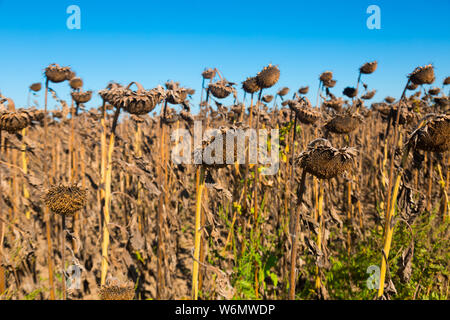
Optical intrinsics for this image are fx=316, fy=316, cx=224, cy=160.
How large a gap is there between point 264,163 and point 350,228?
71.3 inches

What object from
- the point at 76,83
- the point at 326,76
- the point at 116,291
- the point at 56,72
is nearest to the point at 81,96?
the point at 76,83

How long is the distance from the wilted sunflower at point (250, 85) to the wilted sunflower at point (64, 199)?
279 centimetres

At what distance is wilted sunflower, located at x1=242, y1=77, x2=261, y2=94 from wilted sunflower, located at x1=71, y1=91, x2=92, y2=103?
2472 mm

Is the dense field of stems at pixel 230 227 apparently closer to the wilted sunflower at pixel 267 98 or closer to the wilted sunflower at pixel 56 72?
the wilted sunflower at pixel 56 72

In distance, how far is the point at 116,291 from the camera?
223 centimetres

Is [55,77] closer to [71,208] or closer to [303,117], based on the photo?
[71,208]

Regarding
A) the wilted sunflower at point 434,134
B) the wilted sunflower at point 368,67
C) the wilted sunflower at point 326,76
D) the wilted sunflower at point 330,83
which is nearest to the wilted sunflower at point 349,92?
the wilted sunflower at point 330,83

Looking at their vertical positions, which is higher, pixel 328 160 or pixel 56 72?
pixel 56 72

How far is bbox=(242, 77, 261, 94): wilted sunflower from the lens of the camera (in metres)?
4.39

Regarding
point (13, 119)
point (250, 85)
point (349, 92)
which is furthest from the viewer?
point (349, 92)

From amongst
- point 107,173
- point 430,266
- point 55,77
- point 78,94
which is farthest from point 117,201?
point 430,266

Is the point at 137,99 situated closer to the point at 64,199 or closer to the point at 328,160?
the point at 64,199

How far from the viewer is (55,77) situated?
13.1 feet

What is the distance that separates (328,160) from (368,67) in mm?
4220
